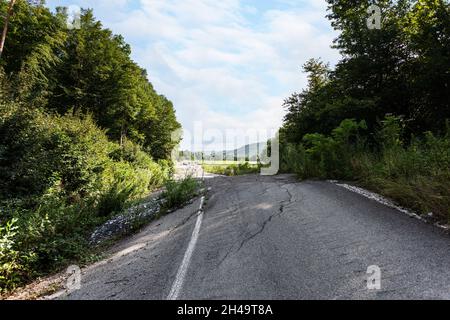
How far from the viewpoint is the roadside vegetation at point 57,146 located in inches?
244

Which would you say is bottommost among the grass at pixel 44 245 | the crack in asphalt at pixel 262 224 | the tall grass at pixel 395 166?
the grass at pixel 44 245

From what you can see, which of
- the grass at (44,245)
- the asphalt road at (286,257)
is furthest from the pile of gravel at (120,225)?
the asphalt road at (286,257)

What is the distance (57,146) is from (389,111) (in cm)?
Result: 1660

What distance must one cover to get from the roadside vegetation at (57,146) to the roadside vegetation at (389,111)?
6314mm

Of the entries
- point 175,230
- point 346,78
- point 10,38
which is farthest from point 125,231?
point 10,38

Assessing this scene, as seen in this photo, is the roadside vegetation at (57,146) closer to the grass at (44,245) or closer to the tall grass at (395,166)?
the grass at (44,245)

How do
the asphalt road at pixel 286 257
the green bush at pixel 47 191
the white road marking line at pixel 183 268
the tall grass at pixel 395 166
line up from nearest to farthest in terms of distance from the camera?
1. the asphalt road at pixel 286 257
2. the white road marking line at pixel 183 268
3. the tall grass at pixel 395 166
4. the green bush at pixel 47 191

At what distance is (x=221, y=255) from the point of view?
464 cm

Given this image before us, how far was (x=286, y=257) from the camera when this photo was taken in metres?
4.21

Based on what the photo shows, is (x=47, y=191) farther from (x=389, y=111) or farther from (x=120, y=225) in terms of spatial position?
(x=389, y=111)
